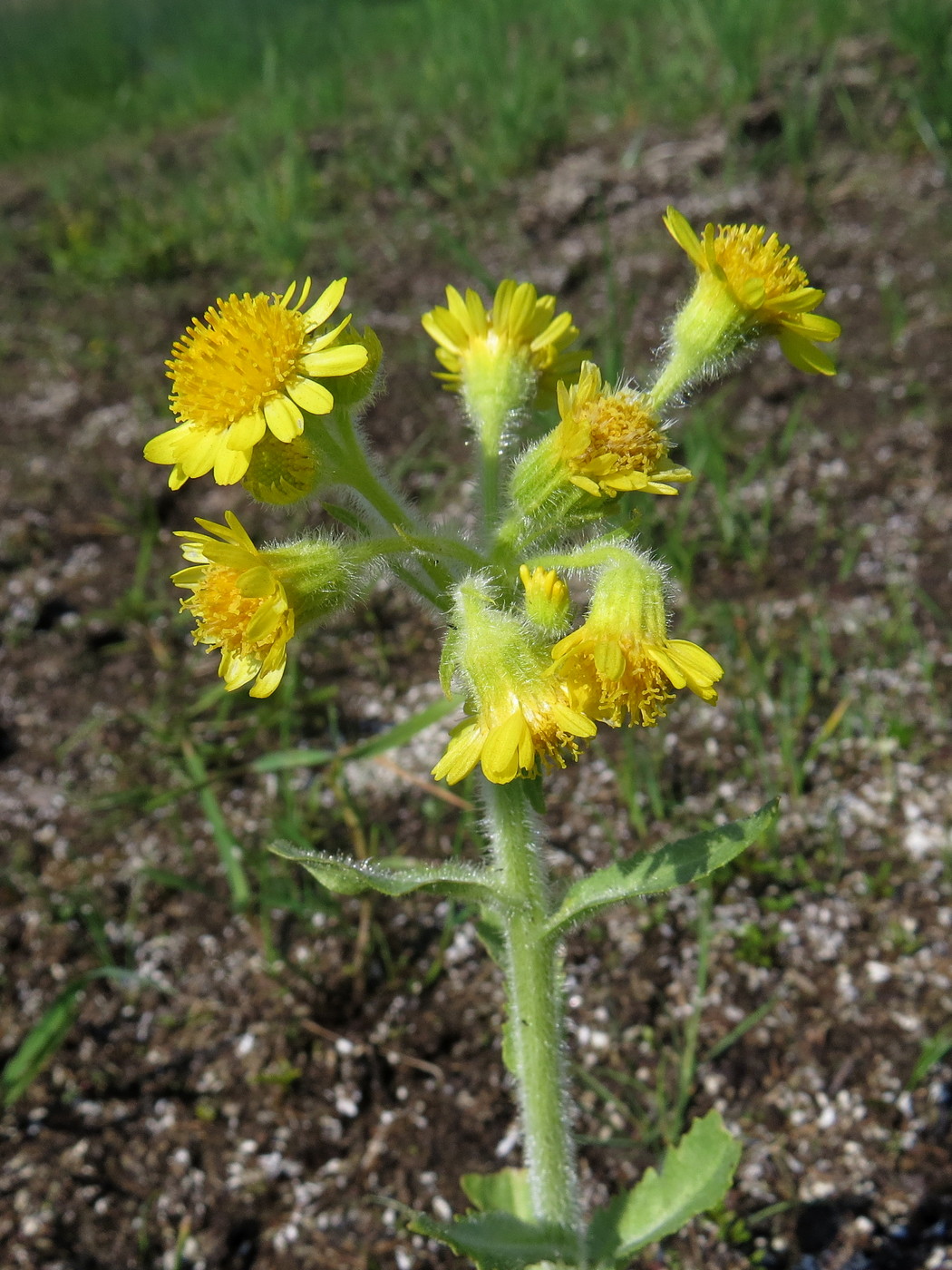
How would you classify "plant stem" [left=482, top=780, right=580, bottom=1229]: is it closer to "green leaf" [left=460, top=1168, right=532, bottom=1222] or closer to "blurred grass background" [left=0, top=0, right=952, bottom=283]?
"green leaf" [left=460, top=1168, right=532, bottom=1222]


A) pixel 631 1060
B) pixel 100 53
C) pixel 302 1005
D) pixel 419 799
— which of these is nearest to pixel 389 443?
pixel 419 799

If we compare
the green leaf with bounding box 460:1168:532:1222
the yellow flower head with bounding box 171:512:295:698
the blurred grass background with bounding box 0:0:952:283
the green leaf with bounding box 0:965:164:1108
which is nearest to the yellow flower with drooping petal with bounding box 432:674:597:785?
the yellow flower head with bounding box 171:512:295:698

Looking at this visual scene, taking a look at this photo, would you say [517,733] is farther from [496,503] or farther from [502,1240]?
[502,1240]

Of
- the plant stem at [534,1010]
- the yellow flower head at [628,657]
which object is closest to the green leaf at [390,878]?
the plant stem at [534,1010]

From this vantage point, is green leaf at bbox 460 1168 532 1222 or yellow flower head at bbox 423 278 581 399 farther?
green leaf at bbox 460 1168 532 1222

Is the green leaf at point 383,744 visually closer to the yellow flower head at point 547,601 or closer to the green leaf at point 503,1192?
the yellow flower head at point 547,601

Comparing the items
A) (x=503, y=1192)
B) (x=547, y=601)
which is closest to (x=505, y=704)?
(x=547, y=601)

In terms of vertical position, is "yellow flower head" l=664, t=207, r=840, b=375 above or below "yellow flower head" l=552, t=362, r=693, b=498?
above
